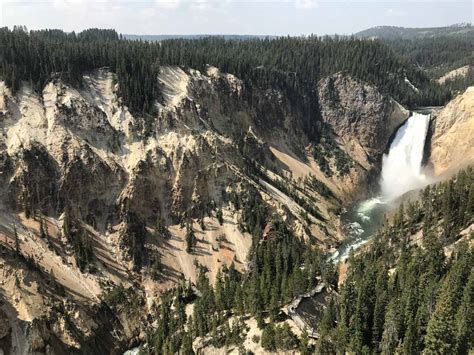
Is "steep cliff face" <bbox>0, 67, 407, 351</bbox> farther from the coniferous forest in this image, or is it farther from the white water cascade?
the white water cascade

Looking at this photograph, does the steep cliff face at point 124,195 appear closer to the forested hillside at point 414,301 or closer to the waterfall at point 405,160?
the waterfall at point 405,160

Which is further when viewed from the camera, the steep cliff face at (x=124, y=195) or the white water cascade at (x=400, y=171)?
the white water cascade at (x=400, y=171)

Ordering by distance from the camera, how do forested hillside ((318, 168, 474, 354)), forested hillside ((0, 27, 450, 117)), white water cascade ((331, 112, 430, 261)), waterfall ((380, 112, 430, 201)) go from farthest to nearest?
waterfall ((380, 112, 430, 201)) → white water cascade ((331, 112, 430, 261)) → forested hillside ((0, 27, 450, 117)) → forested hillside ((318, 168, 474, 354))

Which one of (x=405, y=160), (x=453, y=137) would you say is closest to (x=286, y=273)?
(x=405, y=160)

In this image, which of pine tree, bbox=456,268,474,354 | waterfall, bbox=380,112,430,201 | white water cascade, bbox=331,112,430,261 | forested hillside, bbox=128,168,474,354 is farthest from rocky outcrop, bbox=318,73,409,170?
pine tree, bbox=456,268,474,354

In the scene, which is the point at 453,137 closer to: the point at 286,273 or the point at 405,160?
the point at 405,160

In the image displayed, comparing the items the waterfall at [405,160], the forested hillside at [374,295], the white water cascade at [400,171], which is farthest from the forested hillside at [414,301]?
the waterfall at [405,160]
